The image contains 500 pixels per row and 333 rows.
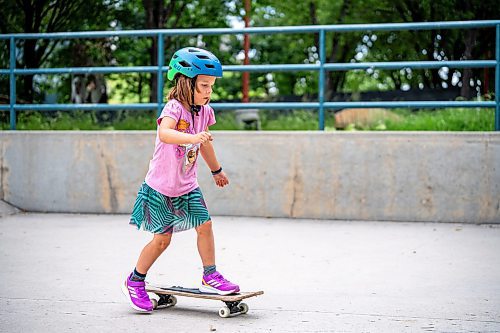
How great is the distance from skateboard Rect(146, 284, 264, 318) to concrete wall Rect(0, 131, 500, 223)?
4.29m

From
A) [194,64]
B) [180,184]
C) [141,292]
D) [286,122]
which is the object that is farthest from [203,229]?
[286,122]

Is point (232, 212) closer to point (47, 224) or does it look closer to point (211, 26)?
point (47, 224)

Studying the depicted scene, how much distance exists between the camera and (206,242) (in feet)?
18.2

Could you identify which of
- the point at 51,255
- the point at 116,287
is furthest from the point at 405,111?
the point at 116,287

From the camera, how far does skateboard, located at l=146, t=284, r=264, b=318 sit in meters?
5.42

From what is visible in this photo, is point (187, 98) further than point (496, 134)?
No

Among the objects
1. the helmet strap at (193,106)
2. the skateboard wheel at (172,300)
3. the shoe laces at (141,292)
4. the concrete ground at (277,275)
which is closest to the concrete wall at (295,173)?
the concrete ground at (277,275)

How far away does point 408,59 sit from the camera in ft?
60.5

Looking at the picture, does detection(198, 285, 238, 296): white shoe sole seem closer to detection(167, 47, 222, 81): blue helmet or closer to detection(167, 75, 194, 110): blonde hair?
detection(167, 75, 194, 110): blonde hair

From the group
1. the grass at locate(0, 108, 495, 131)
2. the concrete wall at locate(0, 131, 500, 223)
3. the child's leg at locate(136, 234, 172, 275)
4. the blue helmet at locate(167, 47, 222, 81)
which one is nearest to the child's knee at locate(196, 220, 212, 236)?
the child's leg at locate(136, 234, 172, 275)

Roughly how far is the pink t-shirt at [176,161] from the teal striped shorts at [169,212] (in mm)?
51

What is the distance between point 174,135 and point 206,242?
2.29ft

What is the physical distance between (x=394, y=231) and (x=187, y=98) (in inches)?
164

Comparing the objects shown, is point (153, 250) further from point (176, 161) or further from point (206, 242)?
point (176, 161)
